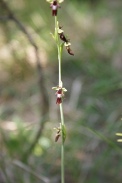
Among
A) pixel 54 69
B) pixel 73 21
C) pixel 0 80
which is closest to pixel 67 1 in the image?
pixel 73 21

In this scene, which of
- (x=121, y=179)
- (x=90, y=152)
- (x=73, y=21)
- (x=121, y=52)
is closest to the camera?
(x=121, y=179)

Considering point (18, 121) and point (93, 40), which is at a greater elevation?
point (93, 40)

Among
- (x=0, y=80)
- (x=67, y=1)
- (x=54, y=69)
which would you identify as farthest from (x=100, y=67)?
(x=67, y=1)

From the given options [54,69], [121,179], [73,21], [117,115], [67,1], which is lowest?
[121,179]

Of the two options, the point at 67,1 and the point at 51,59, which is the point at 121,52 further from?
the point at 67,1

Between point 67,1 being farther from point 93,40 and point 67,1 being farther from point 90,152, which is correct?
point 90,152

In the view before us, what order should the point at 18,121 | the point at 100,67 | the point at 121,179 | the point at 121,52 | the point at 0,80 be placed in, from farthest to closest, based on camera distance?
the point at 121,52 < the point at 0,80 < the point at 100,67 < the point at 18,121 < the point at 121,179

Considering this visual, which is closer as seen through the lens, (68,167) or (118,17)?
(68,167)
